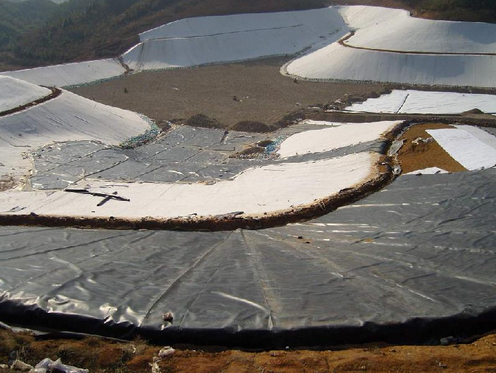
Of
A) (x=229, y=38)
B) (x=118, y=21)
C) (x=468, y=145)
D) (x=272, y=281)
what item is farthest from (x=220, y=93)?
(x=272, y=281)

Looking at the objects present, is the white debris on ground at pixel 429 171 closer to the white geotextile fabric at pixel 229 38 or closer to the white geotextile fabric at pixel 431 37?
the white geotextile fabric at pixel 431 37

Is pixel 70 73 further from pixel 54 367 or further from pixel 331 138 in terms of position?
pixel 54 367

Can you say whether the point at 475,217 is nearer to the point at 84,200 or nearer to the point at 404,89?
the point at 84,200

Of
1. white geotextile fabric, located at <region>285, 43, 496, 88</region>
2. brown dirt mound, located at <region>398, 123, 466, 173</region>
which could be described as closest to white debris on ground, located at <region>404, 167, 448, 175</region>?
brown dirt mound, located at <region>398, 123, 466, 173</region>

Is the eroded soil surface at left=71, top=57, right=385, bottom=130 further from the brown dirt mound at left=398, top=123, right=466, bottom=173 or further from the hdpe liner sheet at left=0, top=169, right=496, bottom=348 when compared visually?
the hdpe liner sheet at left=0, top=169, right=496, bottom=348

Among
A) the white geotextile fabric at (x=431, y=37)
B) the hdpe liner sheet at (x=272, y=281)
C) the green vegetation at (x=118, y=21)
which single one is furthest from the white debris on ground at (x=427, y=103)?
the hdpe liner sheet at (x=272, y=281)

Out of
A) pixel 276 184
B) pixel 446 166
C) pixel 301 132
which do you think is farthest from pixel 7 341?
pixel 301 132
